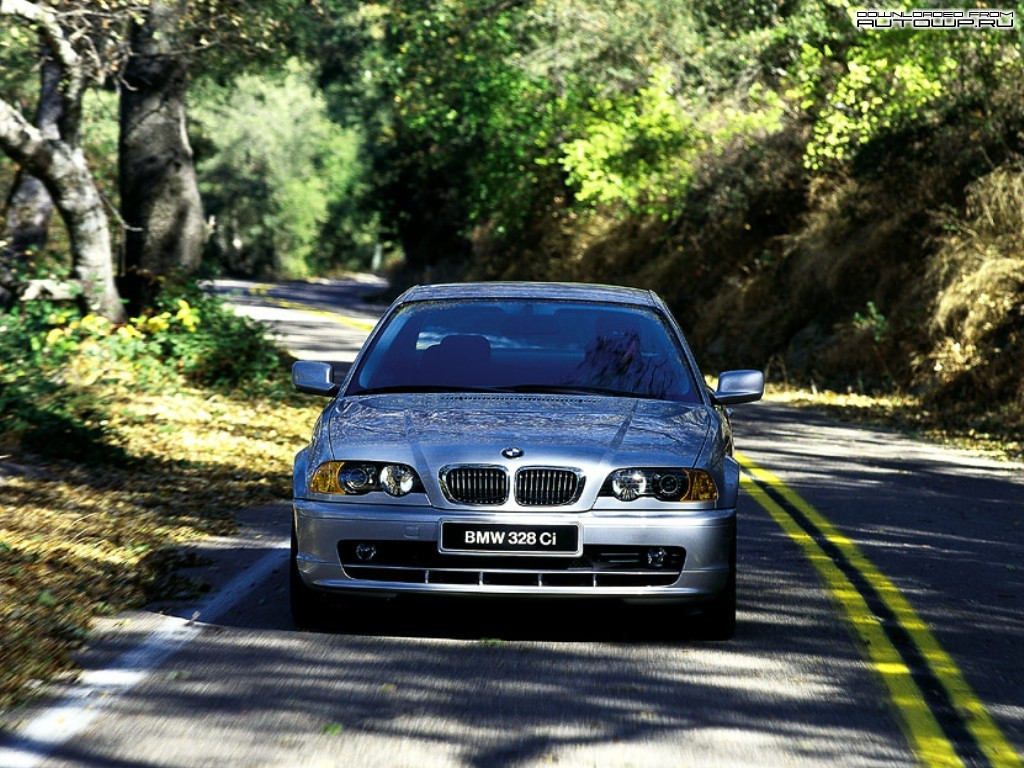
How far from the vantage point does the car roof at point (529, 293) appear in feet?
26.8

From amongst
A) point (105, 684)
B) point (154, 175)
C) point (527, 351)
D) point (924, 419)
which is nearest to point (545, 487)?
point (527, 351)

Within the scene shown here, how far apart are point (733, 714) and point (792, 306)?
20.7 m

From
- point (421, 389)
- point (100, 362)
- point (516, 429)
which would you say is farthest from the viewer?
point (100, 362)

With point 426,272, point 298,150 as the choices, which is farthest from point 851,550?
point 298,150

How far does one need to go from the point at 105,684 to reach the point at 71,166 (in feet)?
37.8

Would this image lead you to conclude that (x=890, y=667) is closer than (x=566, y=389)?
Yes

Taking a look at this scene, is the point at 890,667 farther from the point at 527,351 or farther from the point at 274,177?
the point at 274,177

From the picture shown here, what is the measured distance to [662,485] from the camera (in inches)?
257

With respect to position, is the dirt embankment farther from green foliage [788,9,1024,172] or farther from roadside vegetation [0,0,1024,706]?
green foliage [788,9,1024,172]

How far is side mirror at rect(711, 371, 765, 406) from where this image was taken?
25.6ft

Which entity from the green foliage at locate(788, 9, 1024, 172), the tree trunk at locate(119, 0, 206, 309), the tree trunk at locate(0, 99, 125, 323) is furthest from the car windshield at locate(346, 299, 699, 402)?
the green foliage at locate(788, 9, 1024, 172)

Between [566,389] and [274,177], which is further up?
[566,389]

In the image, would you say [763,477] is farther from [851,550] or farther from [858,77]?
[858,77]

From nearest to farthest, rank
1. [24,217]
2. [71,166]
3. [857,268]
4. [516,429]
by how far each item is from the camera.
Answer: [516,429] < [71,166] < [24,217] < [857,268]
